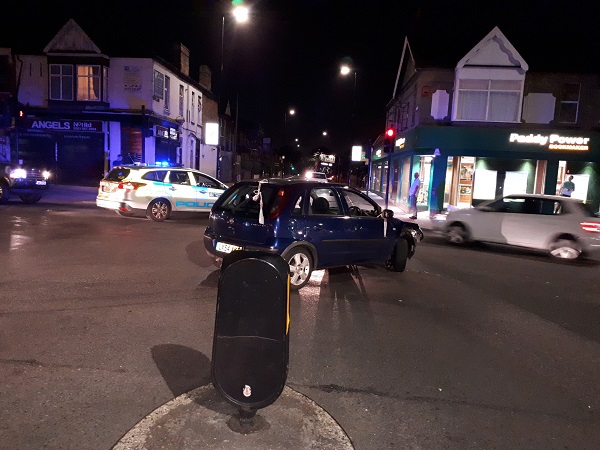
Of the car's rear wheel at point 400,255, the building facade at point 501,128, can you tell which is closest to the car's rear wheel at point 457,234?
the car's rear wheel at point 400,255

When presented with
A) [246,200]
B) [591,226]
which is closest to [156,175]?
[246,200]

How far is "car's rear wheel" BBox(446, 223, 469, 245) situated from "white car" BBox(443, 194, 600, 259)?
0.03 m

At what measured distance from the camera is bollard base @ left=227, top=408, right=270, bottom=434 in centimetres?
341

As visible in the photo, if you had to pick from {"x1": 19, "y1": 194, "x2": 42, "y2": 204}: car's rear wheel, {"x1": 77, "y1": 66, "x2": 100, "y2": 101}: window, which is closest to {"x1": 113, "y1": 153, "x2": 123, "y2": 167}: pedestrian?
{"x1": 77, "y1": 66, "x2": 100, "y2": 101}: window

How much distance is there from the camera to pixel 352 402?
155 inches

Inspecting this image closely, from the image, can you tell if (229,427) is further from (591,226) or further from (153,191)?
(153,191)

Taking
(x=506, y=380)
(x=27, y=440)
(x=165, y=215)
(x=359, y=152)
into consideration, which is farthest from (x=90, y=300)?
(x=359, y=152)

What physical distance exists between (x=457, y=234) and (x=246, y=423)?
410 inches

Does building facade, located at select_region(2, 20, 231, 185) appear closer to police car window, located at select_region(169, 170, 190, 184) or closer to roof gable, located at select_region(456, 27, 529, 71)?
police car window, located at select_region(169, 170, 190, 184)

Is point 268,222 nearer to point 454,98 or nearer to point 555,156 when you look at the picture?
point 454,98

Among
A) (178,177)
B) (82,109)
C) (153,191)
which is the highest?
(82,109)

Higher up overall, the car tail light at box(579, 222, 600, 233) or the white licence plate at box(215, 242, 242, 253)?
the car tail light at box(579, 222, 600, 233)

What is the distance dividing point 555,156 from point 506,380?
19675 millimetres

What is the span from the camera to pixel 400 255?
28.8 feet
